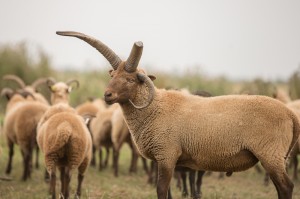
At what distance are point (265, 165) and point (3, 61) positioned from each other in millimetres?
26330

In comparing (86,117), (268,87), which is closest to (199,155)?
(86,117)

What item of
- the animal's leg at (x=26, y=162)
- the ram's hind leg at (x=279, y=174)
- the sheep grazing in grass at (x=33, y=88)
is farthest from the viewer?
the sheep grazing in grass at (x=33, y=88)

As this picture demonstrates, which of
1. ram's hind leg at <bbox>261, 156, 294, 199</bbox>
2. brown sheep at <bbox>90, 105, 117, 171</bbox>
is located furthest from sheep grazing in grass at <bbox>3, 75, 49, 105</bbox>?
ram's hind leg at <bbox>261, 156, 294, 199</bbox>

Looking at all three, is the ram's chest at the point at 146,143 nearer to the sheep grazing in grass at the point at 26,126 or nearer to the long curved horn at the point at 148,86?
the long curved horn at the point at 148,86

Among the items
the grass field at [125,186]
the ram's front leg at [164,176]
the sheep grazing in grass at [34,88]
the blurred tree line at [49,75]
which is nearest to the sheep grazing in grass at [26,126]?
the grass field at [125,186]

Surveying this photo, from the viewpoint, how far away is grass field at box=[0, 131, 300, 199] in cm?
1074

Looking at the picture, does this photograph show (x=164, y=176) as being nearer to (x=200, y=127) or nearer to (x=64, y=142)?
(x=200, y=127)

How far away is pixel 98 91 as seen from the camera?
3334 cm

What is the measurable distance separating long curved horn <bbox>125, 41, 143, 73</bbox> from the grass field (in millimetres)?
2870

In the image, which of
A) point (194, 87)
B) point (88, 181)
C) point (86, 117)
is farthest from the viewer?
point (194, 87)

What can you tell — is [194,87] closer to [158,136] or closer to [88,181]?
[88,181]

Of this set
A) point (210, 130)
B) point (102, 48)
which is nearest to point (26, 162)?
point (102, 48)

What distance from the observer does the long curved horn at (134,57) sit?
25.2ft

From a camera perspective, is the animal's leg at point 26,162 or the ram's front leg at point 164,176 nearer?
the ram's front leg at point 164,176
